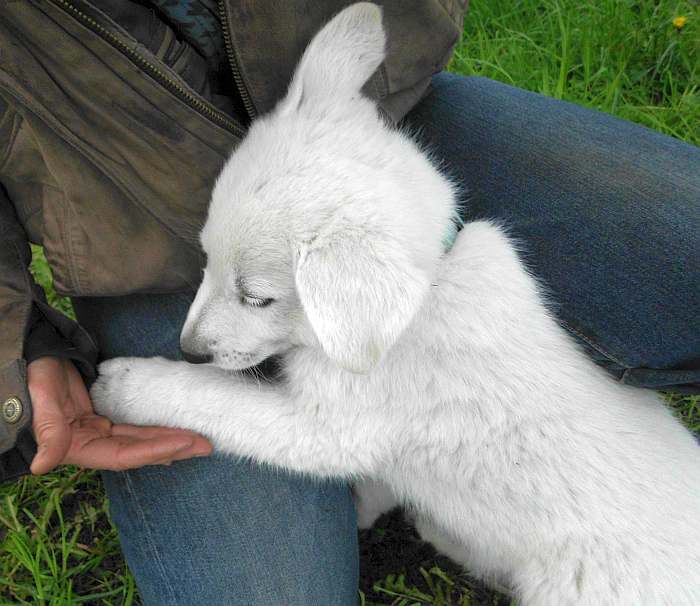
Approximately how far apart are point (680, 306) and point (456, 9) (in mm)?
1202

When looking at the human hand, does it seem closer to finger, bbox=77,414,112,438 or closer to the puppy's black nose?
finger, bbox=77,414,112,438

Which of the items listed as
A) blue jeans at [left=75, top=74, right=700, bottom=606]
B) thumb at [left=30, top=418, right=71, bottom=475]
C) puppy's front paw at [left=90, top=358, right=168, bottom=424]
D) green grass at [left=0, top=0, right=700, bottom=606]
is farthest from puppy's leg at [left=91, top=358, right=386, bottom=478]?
green grass at [left=0, top=0, right=700, bottom=606]

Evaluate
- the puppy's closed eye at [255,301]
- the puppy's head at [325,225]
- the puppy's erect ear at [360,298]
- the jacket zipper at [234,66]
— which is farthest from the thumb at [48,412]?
the jacket zipper at [234,66]

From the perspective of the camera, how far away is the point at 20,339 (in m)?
1.89

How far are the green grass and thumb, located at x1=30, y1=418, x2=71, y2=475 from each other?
0.86 metres

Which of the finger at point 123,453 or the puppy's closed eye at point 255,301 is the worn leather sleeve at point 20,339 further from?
the puppy's closed eye at point 255,301

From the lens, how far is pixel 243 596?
6.51 ft

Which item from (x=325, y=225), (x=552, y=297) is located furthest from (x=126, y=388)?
(x=552, y=297)

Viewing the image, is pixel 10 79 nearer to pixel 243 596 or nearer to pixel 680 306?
pixel 243 596

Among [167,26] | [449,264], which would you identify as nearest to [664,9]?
[449,264]

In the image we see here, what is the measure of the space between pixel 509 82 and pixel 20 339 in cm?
265

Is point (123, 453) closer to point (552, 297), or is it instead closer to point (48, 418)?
point (48, 418)

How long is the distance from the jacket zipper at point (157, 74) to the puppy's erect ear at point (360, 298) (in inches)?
23.5

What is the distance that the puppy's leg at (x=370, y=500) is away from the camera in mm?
2463
